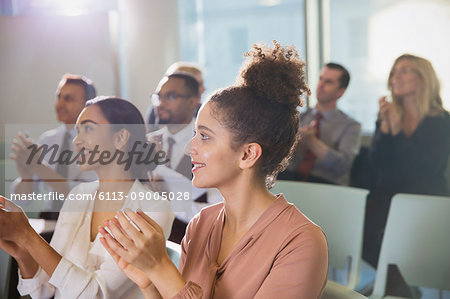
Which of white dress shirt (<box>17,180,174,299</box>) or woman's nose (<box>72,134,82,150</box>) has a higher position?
woman's nose (<box>72,134,82,150</box>)

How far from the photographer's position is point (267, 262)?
3.68 ft

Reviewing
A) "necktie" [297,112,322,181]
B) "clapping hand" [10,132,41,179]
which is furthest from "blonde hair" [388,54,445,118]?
"clapping hand" [10,132,41,179]

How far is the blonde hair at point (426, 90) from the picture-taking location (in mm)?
2691

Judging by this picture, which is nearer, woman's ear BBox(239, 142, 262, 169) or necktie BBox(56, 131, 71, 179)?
woman's ear BBox(239, 142, 262, 169)

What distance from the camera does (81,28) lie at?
341cm

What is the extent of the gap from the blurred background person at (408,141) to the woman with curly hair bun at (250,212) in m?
1.43


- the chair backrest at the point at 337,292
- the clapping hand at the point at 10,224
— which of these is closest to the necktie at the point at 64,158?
the clapping hand at the point at 10,224

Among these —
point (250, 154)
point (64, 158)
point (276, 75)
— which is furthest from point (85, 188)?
point (276, 75)

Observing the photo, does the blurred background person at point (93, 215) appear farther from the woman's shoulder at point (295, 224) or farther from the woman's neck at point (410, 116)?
the woman's neck at point (410, 116)

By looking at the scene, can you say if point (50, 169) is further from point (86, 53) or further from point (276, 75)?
point (86, 53)

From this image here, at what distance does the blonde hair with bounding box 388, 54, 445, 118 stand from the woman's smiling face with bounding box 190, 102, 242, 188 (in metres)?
1.78

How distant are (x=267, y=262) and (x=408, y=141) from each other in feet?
5.90

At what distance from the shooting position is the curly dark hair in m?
1.20

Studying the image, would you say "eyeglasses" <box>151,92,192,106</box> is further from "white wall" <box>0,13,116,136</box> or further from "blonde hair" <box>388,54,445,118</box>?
"blonde hair" <box>388,54,445,118</box>
